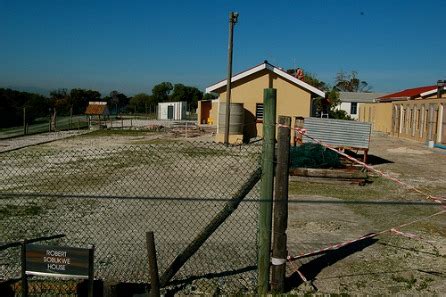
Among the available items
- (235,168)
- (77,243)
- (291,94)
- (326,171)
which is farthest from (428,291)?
(291,94)

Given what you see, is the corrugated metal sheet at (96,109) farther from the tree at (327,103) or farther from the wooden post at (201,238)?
the wooden post at (201,238)

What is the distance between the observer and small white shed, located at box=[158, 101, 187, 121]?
179 ft

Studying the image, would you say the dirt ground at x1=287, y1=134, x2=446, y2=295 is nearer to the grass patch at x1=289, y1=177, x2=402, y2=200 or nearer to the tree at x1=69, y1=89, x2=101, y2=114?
the grass patch at x1=289, y1=177, x2=402, y2=200

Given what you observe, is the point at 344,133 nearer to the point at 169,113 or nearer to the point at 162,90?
the point at 169,113

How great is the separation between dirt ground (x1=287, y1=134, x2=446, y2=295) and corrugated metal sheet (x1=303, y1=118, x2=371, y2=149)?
3.74 metres

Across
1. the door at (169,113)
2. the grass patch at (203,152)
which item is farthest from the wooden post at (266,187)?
the door at (169,113)

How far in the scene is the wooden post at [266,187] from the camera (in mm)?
4766

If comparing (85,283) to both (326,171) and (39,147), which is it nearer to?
(326,171)

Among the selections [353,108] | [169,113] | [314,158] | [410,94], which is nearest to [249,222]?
[314,158]

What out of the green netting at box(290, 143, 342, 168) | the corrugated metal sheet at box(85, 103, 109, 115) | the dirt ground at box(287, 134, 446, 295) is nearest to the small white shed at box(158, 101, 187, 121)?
the corrugated metal sheet at box(85, 103, 109, 115)

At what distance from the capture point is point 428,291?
5.19 metres

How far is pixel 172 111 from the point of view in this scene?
55.7m

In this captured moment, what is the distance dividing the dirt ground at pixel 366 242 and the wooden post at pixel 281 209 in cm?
22

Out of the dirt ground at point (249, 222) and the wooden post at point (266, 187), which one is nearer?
the wooden post at point (266, 187)
